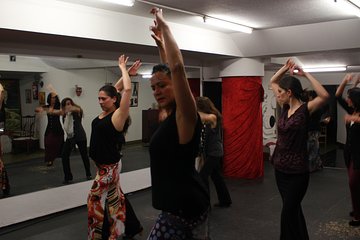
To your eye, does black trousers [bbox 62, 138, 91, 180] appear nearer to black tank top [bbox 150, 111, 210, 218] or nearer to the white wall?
black tank top [bbox 150, 111, 210, 218]

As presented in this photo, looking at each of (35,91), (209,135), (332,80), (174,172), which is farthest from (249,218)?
(332,80)

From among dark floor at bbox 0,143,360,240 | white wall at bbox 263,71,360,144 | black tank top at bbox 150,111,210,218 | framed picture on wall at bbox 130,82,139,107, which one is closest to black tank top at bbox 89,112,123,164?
dark floor at bbox 0,143,360,240

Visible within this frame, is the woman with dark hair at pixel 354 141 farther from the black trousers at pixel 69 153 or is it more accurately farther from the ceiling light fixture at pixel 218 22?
the black trousers at pixel 69 153

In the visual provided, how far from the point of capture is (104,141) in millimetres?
3184

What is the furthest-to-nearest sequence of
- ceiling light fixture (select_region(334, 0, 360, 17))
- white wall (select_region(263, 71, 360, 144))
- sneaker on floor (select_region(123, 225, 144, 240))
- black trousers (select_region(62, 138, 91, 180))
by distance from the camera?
1. white wall (select_region(263, 71, 360, 144))
2. black trousers (select_region(62, 138, 91, 180))
3. ceiling light fixture (select_region(334, 0, 360, 17))
4. sneaker on floor (select_region(123, 225, 144, 240))

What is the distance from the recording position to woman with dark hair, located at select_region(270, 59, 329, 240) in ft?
9.80

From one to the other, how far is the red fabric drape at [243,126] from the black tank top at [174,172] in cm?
511

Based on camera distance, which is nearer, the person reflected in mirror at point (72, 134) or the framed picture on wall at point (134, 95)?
the person reflected in mirror at point (72, 134)

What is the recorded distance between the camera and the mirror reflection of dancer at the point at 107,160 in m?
3.15

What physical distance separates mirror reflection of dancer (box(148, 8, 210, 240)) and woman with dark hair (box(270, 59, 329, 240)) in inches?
59.7

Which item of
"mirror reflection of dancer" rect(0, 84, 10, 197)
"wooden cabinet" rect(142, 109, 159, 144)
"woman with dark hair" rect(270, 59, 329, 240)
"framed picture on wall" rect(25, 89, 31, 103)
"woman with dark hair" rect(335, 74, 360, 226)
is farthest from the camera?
"wooden cabinet" rect(142, 109, 159, 144)

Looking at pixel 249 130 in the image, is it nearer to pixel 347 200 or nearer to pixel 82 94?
pixel 347 200

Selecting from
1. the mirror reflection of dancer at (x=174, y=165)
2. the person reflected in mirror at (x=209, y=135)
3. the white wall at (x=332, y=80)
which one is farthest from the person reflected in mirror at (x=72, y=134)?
the white wall at (x=332, y=80)

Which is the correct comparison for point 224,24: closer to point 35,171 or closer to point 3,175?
point 35,171
